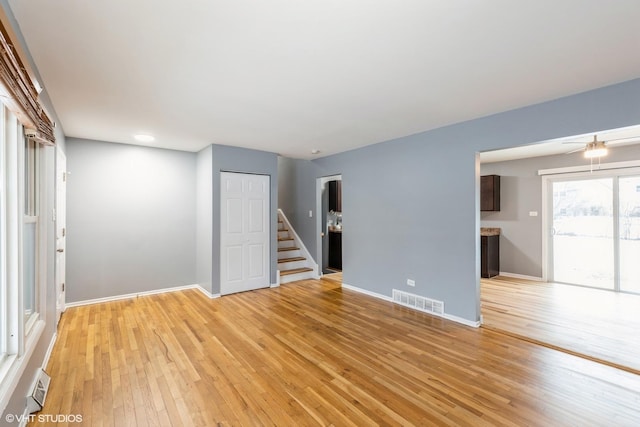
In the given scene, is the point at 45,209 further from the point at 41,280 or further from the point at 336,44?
the point at 336,44

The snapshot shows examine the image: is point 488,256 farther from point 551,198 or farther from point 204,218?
point 204,218

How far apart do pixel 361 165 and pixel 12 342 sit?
4423 millimetres

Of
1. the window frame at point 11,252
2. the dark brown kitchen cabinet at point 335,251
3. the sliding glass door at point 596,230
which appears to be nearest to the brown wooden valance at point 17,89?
the window frame at point 11,252

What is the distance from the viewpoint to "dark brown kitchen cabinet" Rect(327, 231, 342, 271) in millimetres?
6914

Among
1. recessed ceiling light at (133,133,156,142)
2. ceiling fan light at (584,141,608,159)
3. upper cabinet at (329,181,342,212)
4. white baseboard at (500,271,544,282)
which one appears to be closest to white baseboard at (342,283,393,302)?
upper cabinet at (329,181,342,212)

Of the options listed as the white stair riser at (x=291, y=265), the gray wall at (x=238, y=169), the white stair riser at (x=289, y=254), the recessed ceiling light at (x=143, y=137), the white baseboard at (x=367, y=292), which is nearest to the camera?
the recessed ceiling light at (x=143, y=137)

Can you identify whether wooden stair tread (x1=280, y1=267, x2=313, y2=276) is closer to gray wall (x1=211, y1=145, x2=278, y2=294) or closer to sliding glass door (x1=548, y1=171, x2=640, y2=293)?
gray wall (x1=211, y1=145, x2=278, y2=294)

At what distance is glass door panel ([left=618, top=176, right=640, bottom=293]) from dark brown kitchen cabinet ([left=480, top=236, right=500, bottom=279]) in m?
1.87

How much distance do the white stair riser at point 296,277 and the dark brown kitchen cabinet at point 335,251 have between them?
1196 millimetres

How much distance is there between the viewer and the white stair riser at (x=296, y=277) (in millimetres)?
5520

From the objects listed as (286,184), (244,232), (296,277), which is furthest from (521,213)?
(244,232)

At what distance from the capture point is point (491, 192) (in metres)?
6.13

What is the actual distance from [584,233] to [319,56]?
6087 millimetres

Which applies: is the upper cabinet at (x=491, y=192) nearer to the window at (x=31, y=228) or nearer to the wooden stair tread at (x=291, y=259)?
the wooden stair tread at (x=291, y=259)
